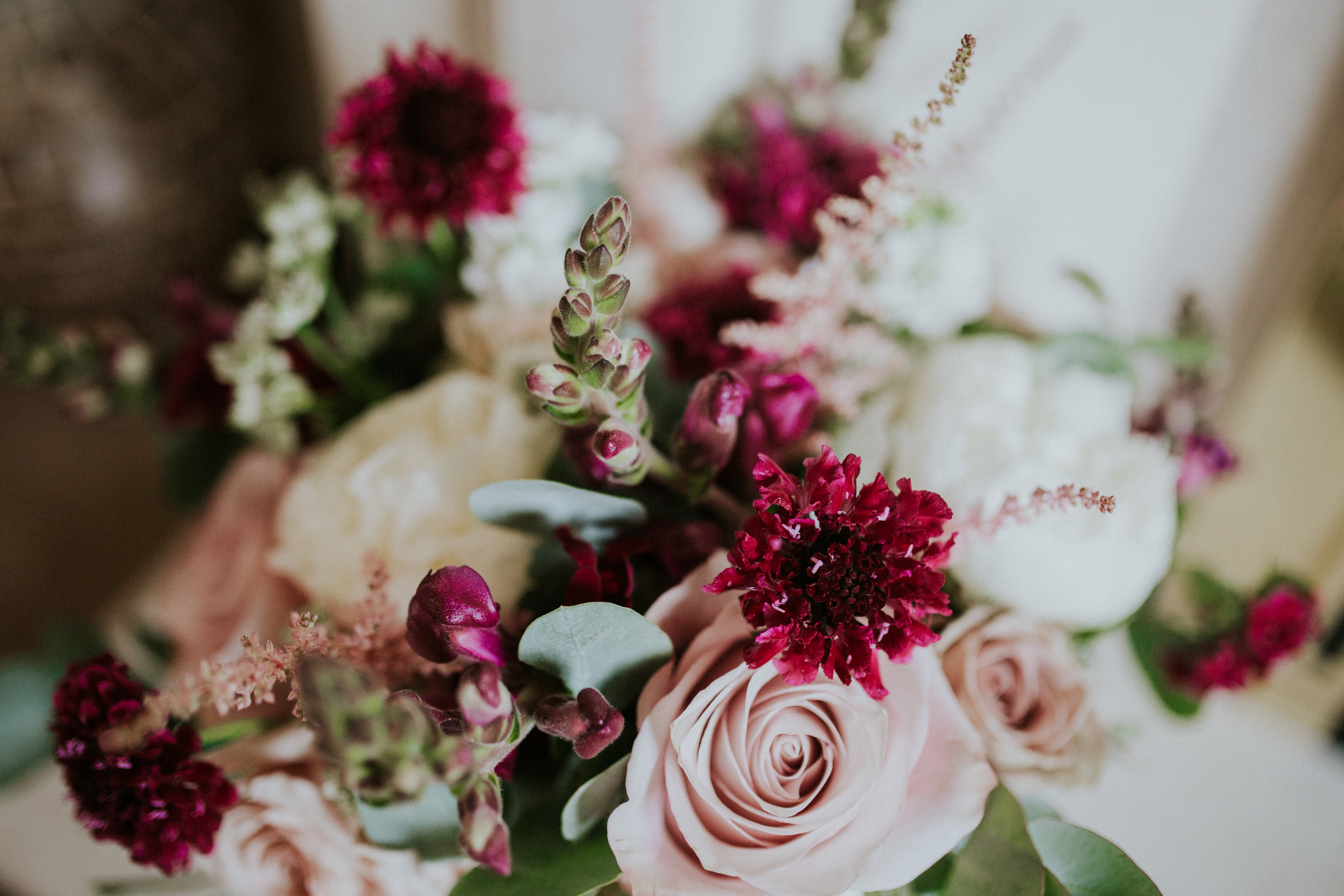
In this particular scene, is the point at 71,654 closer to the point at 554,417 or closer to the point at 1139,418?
the point at 554,417

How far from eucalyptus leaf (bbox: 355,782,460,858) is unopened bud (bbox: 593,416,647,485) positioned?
0.18 meters

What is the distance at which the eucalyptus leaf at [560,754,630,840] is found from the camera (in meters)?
0.35

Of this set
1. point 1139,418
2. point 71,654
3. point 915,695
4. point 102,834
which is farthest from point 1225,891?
point 71,654

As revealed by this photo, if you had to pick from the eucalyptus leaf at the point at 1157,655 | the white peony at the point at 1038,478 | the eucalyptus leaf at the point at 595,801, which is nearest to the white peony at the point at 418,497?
the eucalyptus leaf at the point at 595,801

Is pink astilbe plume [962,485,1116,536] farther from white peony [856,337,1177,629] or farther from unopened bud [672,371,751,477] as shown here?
unopened bud [672,371,751,477]

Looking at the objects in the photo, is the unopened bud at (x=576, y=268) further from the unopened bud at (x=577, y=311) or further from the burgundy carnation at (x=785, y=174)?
the burgundy carnation at (x=785, y=174)

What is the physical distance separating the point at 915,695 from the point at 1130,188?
504mm

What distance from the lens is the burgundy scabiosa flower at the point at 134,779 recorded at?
345mm

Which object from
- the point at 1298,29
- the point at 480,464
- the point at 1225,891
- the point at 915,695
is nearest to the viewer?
the point at 915,695

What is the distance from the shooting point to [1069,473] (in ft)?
1.38

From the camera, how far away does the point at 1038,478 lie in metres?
0.41

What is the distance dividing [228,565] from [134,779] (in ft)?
0.96

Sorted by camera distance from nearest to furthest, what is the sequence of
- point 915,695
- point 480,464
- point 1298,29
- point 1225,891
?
point 915,695 → point 480,464 → point 1298,29 → point 1225,891

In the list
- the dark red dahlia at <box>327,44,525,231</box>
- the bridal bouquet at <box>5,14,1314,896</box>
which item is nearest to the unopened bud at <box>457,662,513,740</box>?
the bridal bouquet at <box>5,14,1314,896</box>
